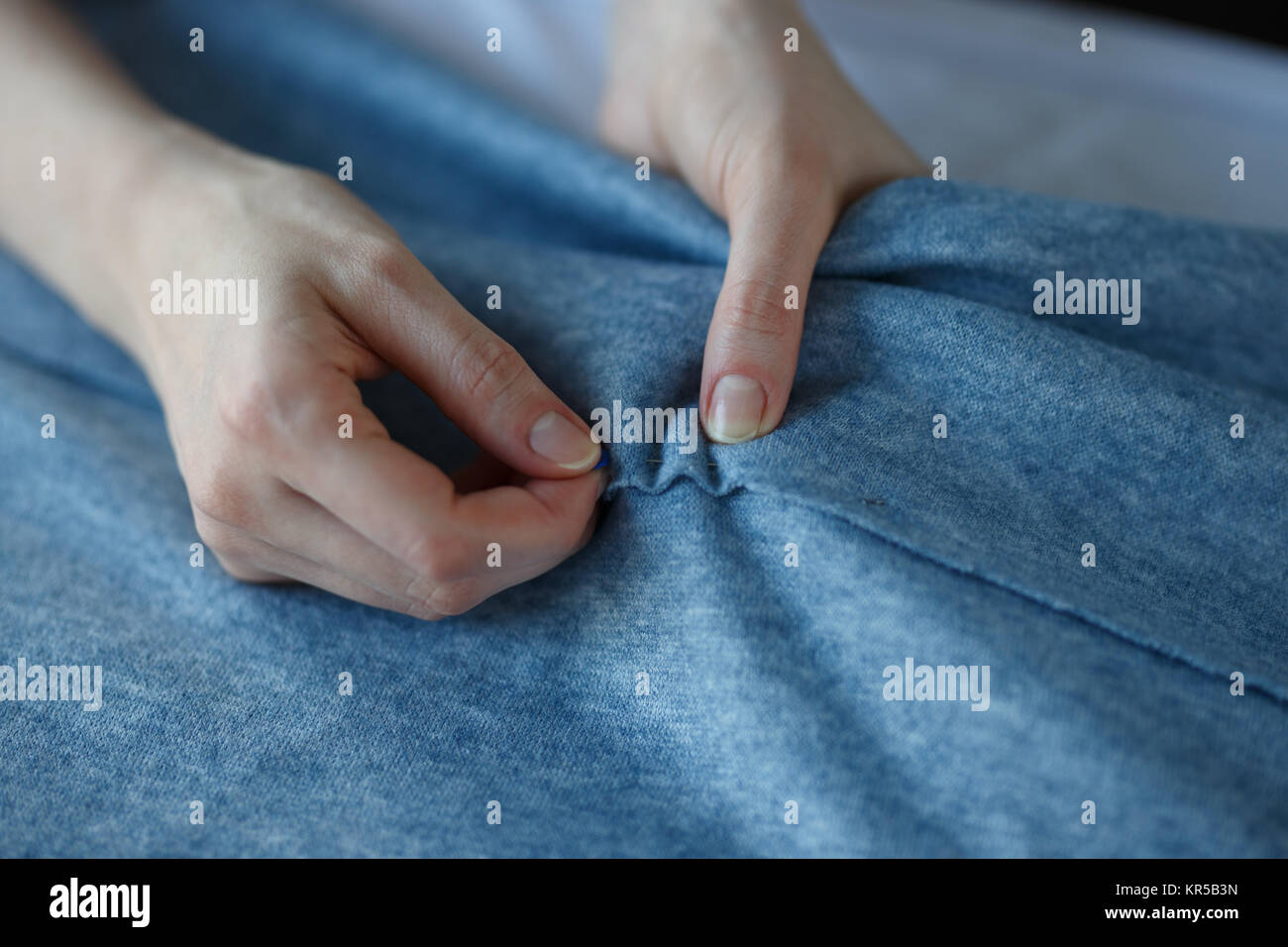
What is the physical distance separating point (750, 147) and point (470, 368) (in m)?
0.36

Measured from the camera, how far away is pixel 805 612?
2.17 ft

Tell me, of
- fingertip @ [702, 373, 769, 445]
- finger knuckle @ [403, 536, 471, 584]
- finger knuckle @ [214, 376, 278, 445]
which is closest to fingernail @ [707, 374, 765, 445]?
fingertip @ [702, 373, 769, 445]

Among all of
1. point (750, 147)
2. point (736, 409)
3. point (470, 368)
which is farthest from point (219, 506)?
point (750, 147)

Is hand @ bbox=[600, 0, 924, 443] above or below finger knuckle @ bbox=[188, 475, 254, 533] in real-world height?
above

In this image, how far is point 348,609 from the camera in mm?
802

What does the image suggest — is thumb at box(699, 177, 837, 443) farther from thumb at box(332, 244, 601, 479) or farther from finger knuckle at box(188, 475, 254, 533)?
finger knuckle at box(188, 475, 254, 533)

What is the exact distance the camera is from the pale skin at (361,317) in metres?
0.66

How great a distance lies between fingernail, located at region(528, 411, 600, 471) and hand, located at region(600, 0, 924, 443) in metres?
0.10

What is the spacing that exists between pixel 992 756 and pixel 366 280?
1.83 ft

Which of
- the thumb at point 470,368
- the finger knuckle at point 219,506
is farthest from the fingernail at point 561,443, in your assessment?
the finger knuckle at point 219,506

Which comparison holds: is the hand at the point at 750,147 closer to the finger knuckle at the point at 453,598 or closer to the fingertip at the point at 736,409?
the fingertip at the point at 736,409

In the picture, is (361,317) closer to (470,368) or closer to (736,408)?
(470,368)

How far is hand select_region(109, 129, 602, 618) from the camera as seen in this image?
66 centimetres
